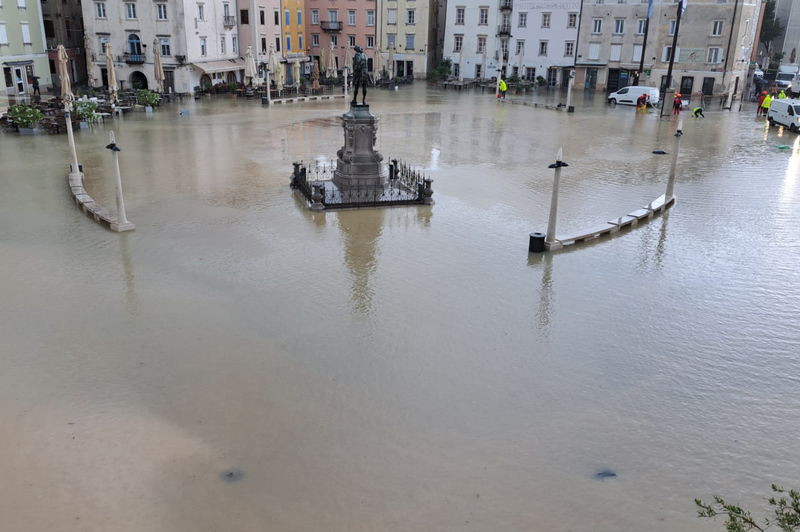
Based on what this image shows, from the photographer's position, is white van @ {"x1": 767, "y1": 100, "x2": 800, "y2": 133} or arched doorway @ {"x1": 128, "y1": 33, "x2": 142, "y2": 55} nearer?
Result: white van @ {"x1": 767, "y1": 100, "x2": 800, "y2": 133}

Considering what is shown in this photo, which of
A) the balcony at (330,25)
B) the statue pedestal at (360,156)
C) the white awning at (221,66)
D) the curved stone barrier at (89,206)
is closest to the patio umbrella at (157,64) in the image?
the white awning at (221,66)

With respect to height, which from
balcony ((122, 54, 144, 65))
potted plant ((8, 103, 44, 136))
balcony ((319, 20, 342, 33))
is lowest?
potted plant ((8, 103, 44, 136))

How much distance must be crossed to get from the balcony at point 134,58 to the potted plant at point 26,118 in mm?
21289

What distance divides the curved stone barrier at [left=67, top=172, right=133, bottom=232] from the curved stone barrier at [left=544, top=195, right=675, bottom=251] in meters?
11.4

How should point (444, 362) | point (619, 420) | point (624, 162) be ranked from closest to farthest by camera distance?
point (619, 420), point (444, 362), point (624, 162)

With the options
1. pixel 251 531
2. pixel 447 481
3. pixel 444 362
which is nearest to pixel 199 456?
pixel 251 531

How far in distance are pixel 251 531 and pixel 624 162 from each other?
24.7 metres

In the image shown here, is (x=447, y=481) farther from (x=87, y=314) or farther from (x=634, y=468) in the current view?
(x=87, y=314)

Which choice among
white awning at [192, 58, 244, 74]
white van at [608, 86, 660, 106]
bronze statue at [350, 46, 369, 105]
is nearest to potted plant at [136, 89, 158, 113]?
white awning at [192, 58, 244, 74]

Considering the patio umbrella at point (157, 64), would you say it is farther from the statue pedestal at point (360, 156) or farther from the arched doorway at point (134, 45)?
the statue pedestal at point (360, 156)

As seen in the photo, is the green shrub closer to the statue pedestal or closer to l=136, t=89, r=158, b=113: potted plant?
l=136, t=89, r=158, b=113: potted plant

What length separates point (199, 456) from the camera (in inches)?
349

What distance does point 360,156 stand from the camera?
71.1 ft

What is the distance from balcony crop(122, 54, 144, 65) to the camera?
5050cm
